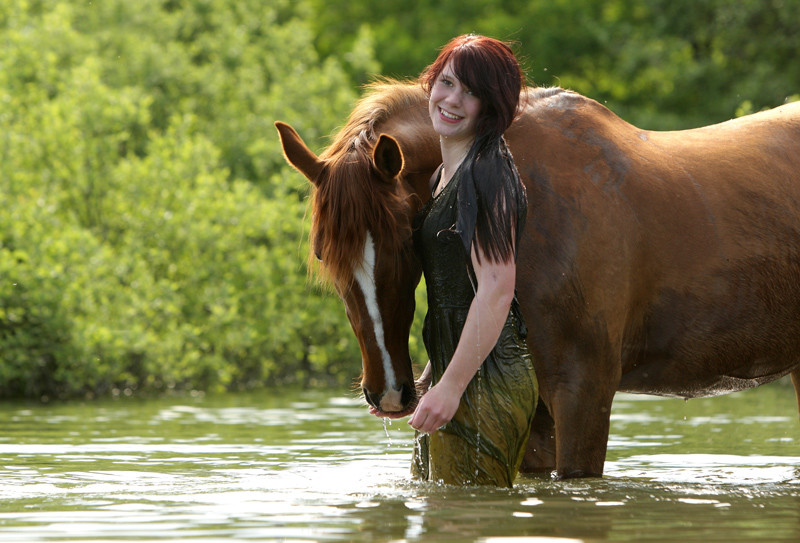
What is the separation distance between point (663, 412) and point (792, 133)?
5.51 meters

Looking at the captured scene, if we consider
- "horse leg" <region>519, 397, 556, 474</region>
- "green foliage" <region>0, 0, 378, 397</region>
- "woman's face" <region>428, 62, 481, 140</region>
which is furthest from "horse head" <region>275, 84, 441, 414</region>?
"green foliage" <region>0, 0, 378, 397</region>

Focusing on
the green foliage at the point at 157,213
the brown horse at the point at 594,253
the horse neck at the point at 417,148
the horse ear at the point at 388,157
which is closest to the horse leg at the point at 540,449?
the brown horse at the point at 594,253

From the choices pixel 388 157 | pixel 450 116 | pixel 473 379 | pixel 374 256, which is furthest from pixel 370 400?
pixel 450 116

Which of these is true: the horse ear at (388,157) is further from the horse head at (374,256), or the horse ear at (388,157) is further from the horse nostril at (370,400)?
the horse nostril at (370,400)

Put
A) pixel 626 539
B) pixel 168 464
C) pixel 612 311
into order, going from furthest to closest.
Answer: pixel 168 464 → pixel 612 311 → pixel 626 539

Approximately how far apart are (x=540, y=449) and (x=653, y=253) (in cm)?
109

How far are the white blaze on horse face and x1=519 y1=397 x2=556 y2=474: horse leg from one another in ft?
3.88

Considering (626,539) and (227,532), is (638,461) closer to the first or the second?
(626,539)

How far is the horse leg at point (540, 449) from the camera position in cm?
518

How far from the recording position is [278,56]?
945 inches

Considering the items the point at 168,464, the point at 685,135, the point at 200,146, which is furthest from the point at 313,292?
the point at 685,135

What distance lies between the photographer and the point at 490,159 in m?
4.21

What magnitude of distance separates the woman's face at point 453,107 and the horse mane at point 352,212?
12.5 inches

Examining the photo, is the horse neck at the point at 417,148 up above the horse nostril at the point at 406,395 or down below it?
above
